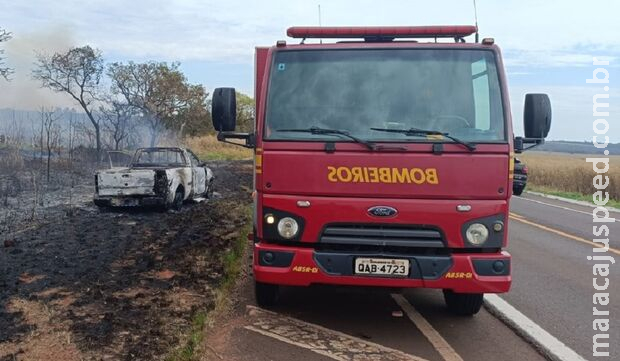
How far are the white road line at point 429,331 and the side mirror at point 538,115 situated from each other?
1.91 m

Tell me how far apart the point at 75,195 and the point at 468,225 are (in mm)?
12872

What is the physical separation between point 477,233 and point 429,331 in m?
1.09

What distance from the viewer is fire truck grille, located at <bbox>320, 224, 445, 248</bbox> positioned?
4504mm

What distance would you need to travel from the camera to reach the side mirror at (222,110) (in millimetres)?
4996

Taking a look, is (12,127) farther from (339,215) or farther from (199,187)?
(339,215)

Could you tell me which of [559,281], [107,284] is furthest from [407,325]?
[107,284]

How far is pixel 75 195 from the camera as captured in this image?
589 inches

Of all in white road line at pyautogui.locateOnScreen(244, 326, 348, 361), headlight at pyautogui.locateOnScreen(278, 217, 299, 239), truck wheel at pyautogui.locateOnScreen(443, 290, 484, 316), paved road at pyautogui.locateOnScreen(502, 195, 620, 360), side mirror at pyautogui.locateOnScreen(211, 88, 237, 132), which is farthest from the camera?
truck wheel at pyautogui.locateOnScreen(443, 290, 484, 316)

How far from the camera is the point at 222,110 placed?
197 inches

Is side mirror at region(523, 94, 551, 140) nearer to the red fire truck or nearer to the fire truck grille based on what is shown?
the red fire truck

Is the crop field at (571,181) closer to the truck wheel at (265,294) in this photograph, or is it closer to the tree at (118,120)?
the truck wheel at (265,294)

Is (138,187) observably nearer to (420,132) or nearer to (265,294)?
(265,294)

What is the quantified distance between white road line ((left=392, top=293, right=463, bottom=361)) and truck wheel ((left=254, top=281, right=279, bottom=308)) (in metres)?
1.32

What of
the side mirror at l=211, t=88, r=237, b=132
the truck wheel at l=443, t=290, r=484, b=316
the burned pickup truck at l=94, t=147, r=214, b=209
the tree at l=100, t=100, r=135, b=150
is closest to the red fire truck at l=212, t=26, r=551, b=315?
the side mirror at l=211, t=88, r=237, b=132
